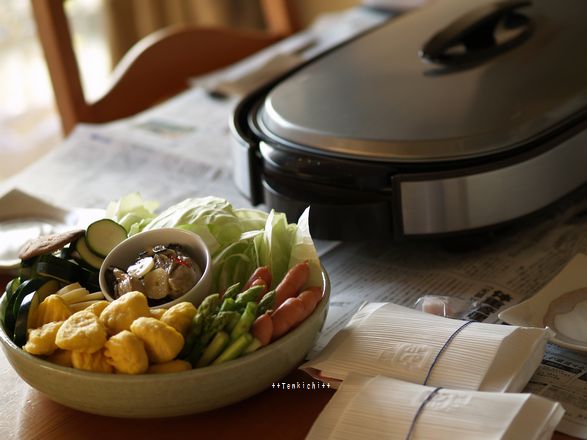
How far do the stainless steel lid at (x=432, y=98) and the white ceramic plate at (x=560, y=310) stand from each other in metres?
0.14

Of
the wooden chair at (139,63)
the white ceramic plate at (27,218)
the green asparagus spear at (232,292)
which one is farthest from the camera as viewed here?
the wooden chair at (139,63)

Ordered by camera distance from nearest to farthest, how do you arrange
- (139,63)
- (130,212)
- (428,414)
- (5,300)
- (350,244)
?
(428,414), (5,300), (130,212), (350,244), (139,63)

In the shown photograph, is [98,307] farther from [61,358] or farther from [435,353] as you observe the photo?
[435,353]

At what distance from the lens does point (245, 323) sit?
610 mm

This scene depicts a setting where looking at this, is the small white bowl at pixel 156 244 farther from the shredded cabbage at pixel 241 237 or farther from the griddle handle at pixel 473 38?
the griddle handle at pixel 473 38

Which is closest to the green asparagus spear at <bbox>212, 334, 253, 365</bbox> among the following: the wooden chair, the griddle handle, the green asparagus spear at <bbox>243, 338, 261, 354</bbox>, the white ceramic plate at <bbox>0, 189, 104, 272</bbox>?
the green asparagus spear at <bbox>243, 338, 261, 354</bbox>

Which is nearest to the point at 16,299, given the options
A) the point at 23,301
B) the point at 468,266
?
the point at 23,301

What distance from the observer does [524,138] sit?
82cm

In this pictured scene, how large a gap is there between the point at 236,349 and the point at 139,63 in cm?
94

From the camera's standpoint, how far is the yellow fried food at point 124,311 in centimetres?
61

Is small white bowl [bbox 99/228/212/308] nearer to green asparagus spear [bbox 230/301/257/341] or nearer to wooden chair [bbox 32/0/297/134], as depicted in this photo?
green asparagus spear [bbox 230/301/257/341]

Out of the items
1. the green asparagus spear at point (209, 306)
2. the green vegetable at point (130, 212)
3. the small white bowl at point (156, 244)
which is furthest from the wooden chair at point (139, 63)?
the green asparagus spear at point (209, 306)

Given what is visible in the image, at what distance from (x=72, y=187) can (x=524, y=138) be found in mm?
581

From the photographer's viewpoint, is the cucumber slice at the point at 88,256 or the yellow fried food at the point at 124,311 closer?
the yellow fried food at the point at 124,311
